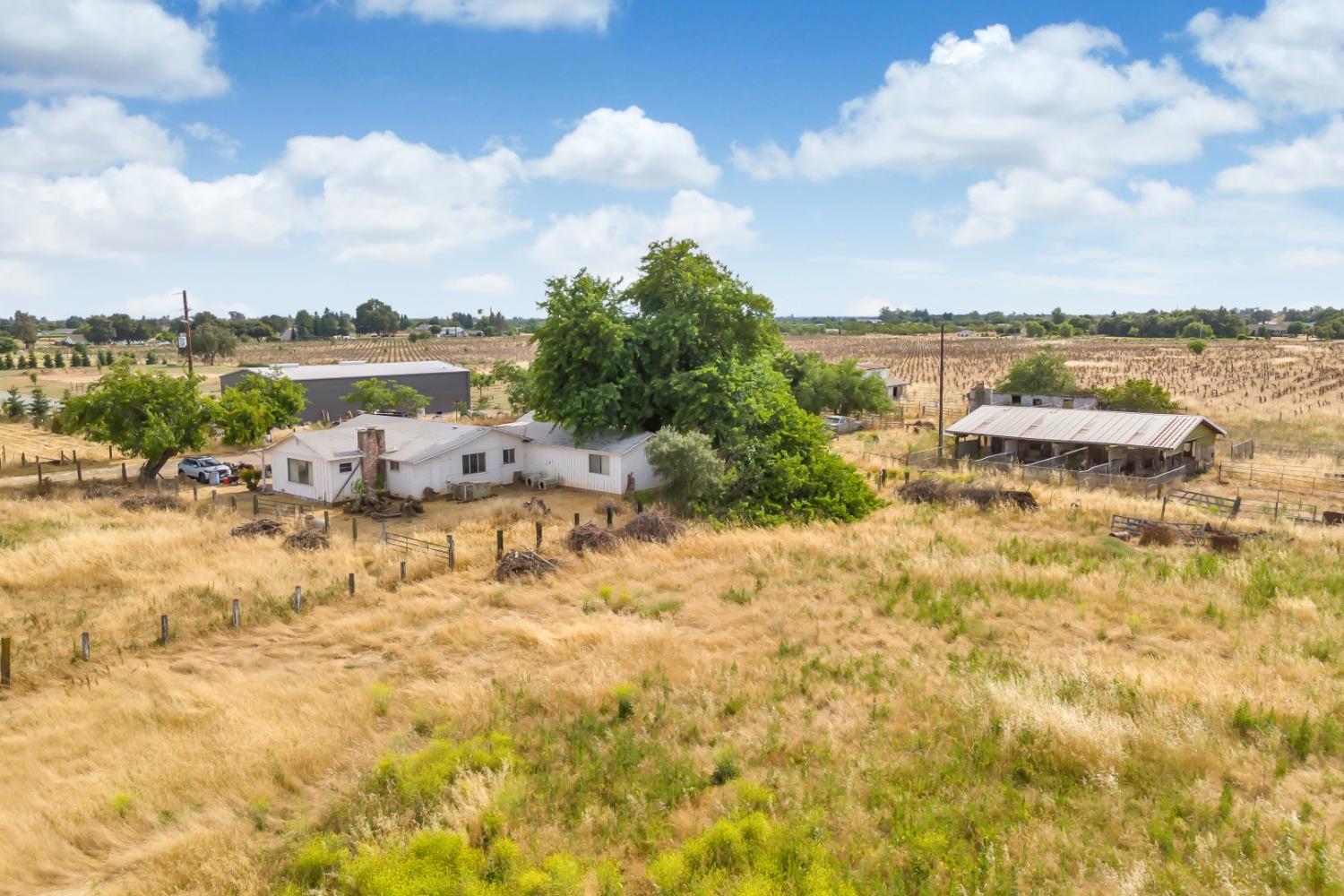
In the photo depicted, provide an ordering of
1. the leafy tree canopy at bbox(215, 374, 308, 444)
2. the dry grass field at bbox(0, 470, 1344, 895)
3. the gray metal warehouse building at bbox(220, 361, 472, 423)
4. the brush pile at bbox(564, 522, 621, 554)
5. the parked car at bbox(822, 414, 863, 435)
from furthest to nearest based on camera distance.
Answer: the gray metal warehouse building at bbox(220, 361, 472, 423), the parked car at bbox(822, 414, 863, 435), the leafy tree canopy at bbox(215, 374, 308, 444), the brush pile at bbox(564, 522, 621, 554), the dry grass field at bbox(0, 470, 1344, 895)

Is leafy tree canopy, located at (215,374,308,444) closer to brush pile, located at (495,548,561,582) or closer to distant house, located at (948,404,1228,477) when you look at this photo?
brush pile, located at (495,548,561,582)

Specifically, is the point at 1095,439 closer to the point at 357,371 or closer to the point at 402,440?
the point at 402,440

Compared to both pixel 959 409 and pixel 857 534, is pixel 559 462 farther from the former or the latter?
pixel 959 409

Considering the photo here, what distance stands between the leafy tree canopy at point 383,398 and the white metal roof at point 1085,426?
3715 cm

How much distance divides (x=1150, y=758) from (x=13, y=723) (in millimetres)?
18857

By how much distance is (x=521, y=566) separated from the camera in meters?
22.8

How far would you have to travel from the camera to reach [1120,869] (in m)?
8.98

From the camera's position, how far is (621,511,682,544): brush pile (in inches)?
1016

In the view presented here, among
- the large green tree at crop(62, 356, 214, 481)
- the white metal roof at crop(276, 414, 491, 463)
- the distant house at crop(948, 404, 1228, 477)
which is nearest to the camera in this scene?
the white metal roof at crop(276, 414, 491, 463)

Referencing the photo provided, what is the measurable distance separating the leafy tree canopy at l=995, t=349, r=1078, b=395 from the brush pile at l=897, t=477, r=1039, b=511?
1305 inches

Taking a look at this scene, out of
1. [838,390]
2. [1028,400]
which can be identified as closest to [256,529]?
[838,390]

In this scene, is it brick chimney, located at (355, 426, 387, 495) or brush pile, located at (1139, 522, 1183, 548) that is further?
brick chimney, located at (355, 426, 387, 495)

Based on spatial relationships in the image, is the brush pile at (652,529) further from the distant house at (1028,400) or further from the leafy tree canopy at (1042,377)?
the leafy tree canopy at (1042,377)

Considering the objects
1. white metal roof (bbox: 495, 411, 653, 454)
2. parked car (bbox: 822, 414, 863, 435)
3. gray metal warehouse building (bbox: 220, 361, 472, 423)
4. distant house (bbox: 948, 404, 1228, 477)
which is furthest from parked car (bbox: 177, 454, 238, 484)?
distant house (bbox: 948, 404, 1228, 477)
